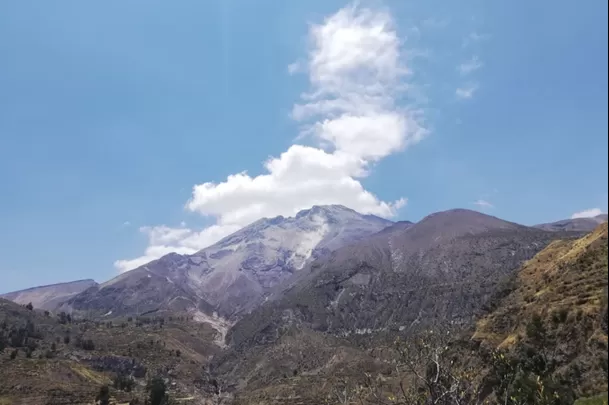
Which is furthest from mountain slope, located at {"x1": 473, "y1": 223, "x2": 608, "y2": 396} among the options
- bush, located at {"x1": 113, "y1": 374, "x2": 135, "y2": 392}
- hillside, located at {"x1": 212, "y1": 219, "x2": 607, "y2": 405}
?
bush, located at {"x1": 113, "y1": 374, "x2": 135, "y2": 392}

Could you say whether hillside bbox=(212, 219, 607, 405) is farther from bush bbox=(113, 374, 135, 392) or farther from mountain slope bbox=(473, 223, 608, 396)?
bush bbox=(113, 374, 135, 392)

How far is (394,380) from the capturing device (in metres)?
119

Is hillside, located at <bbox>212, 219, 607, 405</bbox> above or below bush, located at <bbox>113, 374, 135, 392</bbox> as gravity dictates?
above

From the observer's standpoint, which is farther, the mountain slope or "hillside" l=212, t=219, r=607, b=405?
the mountain slope

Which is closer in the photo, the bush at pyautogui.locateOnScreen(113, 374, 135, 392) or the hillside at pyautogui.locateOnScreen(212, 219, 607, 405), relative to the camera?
the hillside at pyautogui.locateOnScreen(212, 219, 607, 405)

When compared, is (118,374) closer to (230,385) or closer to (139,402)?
(230,385)

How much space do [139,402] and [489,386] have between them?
3499 inches

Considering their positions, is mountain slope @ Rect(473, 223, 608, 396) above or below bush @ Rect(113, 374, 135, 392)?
above

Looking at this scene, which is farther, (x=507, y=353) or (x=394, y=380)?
(x=394, y=380)

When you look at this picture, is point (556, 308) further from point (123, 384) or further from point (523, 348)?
point (123, 384)

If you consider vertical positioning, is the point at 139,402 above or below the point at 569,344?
below

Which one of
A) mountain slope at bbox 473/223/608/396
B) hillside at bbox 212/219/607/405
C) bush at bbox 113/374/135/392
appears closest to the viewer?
hillside at bbox 212/219/607/405

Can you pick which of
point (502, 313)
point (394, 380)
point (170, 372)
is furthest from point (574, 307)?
point (170, 372)

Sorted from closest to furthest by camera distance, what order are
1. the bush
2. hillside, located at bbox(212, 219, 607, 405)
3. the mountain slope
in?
hillside, located at bbox(212, 219, 607, 405), the mountain slope, the bush
